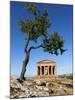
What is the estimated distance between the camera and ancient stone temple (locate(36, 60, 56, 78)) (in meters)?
2.52

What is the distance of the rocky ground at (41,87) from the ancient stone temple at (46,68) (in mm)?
50

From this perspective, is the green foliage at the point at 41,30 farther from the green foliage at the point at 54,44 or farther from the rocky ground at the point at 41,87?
the rocky ground at the point at 41,87

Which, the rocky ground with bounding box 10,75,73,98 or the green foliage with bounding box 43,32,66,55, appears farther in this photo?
the green foliage with bounding box 43,32,66,55

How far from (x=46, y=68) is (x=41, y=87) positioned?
18 cm

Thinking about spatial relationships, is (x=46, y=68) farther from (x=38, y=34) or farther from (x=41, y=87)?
(x=38, y=34)

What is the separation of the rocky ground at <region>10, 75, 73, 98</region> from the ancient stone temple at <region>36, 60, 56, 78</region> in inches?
A: 2.0

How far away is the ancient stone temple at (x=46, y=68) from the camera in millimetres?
2518

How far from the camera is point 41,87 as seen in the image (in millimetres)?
2510

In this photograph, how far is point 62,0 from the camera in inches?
102

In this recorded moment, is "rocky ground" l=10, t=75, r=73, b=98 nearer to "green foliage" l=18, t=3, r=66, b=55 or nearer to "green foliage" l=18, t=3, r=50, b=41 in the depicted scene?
"green foliage" l=18, t=3, r=66, b=55

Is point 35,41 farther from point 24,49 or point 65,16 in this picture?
point 65,16

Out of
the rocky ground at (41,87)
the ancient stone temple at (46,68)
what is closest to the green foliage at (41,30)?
the ancient stone temple at (46,68)

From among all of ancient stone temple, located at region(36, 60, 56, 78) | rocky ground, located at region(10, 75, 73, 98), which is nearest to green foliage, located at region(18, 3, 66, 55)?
ancient stone temple, located at region(36, 60, 56, 78)

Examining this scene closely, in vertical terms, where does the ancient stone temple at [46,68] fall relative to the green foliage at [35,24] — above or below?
below
